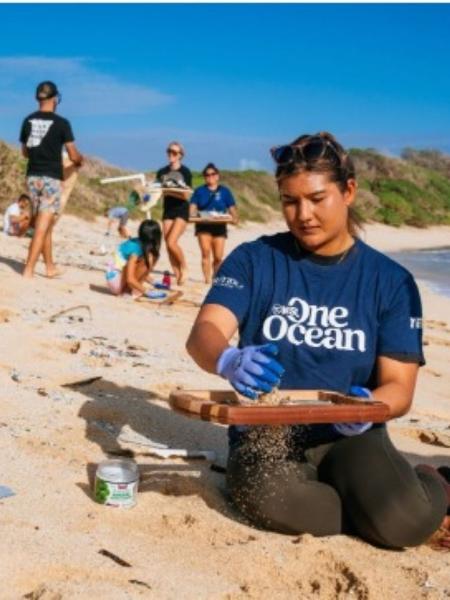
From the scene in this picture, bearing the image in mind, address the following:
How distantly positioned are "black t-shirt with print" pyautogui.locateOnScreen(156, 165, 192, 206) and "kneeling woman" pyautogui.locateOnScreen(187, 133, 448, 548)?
652 cm

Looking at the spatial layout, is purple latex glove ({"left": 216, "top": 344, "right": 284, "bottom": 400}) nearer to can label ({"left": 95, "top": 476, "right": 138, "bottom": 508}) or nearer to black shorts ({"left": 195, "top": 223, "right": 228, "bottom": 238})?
can label ({"left": 95, "top": 476, "right": 138, "bottom": 508})

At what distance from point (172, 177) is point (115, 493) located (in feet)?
22.6

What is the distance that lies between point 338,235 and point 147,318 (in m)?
3.77

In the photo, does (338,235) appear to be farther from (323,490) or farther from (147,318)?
(147,318)

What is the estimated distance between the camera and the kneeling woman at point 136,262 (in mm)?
7488

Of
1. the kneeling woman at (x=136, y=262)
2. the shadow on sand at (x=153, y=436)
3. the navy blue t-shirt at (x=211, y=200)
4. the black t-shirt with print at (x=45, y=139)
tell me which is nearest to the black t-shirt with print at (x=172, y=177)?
the navy blue t-shirt at (x=211, y=200)

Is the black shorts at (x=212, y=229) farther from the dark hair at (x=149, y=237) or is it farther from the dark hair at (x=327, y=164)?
the dark hair at (x=327, y=164)

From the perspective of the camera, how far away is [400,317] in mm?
2840

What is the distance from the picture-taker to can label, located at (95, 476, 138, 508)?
2795 millimetres

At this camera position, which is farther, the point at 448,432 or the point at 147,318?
the point at 147,318

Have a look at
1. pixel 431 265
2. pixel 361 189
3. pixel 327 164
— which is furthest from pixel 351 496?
pixel 361 189

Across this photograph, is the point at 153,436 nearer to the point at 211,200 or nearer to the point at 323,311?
the point at 323,311

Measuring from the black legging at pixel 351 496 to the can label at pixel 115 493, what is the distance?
0.37 m

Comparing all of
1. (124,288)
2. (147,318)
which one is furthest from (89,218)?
(147,318)
